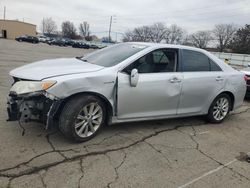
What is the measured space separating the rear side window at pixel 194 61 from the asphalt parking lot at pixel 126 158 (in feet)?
3.98

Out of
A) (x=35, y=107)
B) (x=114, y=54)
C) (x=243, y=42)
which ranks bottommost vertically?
(x=35, y=107)

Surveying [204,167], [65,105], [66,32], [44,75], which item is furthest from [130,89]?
[66,32]

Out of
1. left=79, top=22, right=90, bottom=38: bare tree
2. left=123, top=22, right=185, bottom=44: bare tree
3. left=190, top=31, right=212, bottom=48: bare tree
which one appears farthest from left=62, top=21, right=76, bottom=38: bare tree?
left=190, top=31, right=212, bottom=48: bare tree

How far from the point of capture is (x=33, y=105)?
346 cm

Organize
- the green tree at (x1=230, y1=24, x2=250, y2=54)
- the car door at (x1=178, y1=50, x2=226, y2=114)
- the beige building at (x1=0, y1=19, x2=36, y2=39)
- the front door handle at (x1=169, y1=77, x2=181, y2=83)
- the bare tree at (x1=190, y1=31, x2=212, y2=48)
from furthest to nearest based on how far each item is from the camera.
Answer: the bare tree at (x1=190, y1=31, x2=212, y2=48) → the beige building at (x1=0, y1=19, x2=36, y2=39) → the green tree at (x1=230, y1=24, x2=250, y2=54) → the car door at (x1=178, y1=50, x2=226, y2=114) → the front door handle at (x1=169, y1=77, x2=181, y2=83)

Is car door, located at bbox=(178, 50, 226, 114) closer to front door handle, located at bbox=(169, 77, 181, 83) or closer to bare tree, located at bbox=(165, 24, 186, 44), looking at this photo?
front door handle, located at bbox=(169, 77, 181, 83)

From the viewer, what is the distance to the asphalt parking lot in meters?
2.92

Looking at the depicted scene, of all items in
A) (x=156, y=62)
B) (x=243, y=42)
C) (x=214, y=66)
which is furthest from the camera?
(x=243, y=42)

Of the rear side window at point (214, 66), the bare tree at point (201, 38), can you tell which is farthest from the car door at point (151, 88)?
the bare tree at point (201, 38)

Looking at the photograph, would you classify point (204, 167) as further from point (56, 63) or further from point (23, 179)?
point (56, 63)

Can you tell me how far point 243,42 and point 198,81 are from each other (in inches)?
2337

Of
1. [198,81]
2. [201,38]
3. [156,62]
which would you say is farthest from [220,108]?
[201,38]

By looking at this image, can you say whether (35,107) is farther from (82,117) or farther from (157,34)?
(157,34)

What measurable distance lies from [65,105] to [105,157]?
3.08 feet
